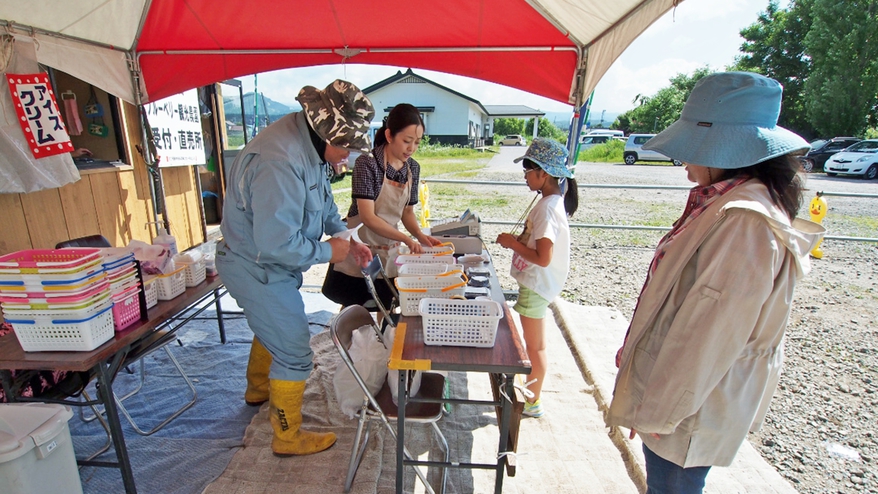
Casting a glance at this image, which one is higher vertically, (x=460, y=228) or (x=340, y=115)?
(x=340, y=115)

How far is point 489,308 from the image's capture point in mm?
1799

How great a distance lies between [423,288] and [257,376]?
60.3 inches

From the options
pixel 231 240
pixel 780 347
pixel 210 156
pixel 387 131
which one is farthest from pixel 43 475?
pixel 210 156

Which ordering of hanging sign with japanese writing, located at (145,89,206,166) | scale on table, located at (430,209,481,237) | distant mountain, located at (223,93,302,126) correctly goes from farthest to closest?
1. distant mountain, located at (223,93,302,126)
2. hanging sign with japanese writing, located at (145,89,206,166)
3. scale on table, located at (430,209,481,237)

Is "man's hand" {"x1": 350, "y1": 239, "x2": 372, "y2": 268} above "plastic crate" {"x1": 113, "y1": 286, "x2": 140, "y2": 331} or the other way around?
above

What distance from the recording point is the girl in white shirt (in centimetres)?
223

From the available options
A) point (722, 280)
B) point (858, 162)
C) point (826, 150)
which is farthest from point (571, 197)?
point (826, 150)

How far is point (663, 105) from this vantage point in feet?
107

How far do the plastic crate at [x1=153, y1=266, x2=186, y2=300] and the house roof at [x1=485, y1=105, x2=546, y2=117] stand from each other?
126ft

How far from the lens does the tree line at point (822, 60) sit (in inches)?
771

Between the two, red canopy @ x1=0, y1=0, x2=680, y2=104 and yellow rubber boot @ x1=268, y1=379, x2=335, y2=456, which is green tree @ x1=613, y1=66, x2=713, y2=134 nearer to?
red canopy @ x1=0, y1=0, x2=680, y2=104

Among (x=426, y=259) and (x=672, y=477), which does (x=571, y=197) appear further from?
(x=672, y=477)

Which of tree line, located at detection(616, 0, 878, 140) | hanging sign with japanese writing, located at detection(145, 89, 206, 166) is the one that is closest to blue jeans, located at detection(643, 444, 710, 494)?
hanging sign with japanese writing, located at detection(145, 89, 206, 166)

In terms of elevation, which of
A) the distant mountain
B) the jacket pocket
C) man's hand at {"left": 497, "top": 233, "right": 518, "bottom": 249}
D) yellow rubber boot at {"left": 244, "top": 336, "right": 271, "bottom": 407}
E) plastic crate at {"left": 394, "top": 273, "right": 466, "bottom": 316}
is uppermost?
the distant mountain
